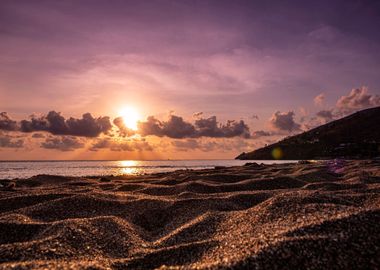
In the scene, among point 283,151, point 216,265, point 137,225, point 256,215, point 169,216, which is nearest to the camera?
point 216,265

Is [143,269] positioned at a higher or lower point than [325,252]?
lower

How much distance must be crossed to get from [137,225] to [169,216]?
88cm

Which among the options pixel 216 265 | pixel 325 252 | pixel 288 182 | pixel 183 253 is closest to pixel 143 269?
pixel 183 253

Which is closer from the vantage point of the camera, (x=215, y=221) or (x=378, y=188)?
(x=215, y=221)

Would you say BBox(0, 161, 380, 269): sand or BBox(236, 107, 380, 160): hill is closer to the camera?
BBox(0, 161, 380, 269): sand

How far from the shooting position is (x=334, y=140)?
4596 inches

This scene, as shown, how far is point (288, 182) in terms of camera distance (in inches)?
502

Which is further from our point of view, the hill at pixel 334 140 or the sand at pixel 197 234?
the hill at pixel 334 140

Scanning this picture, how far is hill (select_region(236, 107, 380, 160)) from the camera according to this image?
328 ft

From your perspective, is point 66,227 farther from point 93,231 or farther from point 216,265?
point 216,265

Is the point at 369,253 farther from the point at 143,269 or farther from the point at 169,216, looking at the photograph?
the point at 169,216

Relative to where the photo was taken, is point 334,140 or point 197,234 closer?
point 197,234

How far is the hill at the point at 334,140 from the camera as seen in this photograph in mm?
100056

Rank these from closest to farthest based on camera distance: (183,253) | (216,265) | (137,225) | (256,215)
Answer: (216,265)
(183,253)
(256,215)
(137,225)
